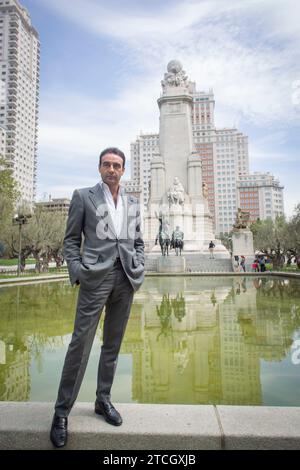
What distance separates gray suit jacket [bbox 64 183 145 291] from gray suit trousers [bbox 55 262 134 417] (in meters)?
0.07

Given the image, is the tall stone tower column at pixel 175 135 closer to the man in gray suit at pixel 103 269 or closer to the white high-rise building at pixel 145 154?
the man in gray suit at pixel 103 269

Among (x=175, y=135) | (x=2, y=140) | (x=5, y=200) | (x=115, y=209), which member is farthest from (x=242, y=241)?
(x=2, y=140)

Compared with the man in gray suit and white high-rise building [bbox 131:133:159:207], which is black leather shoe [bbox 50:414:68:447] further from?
white high-rise building [bbox 131:133:159:207]

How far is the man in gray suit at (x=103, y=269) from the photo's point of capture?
226cm

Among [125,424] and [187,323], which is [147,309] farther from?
[125,424]

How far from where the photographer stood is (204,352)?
Answer: 13.4ft

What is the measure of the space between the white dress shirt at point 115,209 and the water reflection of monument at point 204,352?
1.59 metres

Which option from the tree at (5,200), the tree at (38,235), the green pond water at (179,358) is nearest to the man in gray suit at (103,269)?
the green pond water at (179,358)

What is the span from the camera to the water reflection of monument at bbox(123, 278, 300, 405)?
2969 mm

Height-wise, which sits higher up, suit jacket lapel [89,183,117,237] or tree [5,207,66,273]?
tree [5,207,66,273]

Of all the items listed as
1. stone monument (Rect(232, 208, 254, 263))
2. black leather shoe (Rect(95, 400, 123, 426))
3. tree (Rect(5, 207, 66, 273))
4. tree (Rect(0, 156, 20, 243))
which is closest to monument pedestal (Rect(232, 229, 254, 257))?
stone monument (Rect(232, 208, 254, 263))

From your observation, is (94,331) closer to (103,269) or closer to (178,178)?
(103,269)

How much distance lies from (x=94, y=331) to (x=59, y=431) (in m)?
0.66

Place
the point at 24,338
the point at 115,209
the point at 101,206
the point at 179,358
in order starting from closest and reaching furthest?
the point at 101,206 < the point at 115,209 < the point at 179,358 < the point at 24,338
